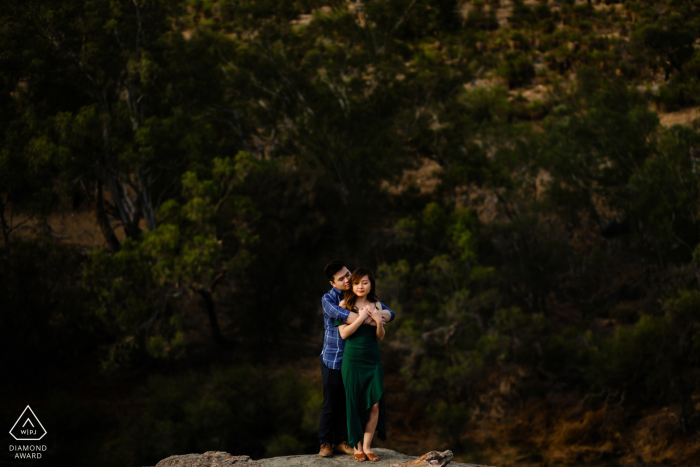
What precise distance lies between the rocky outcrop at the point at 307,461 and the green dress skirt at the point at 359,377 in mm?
218

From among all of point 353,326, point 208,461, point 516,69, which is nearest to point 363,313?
point 353,326

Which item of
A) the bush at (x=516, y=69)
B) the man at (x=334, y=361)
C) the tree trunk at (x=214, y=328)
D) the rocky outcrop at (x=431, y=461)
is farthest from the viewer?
the bush at (x=516, y=69)

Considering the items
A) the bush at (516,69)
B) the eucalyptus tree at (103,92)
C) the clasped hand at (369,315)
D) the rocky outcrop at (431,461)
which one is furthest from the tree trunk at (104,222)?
the bush at (516,69)

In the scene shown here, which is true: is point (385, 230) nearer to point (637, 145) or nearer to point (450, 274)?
point (450, 274)

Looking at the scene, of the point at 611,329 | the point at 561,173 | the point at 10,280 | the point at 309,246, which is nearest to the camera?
the point at 10,280

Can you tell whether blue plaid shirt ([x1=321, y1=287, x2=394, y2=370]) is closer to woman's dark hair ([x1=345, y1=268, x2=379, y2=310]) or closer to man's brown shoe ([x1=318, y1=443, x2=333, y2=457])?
woman's dark hair ([x1=345, y1=268, x2=379, y2=310])

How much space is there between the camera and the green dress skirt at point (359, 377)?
4406mm

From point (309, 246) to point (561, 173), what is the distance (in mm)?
8286

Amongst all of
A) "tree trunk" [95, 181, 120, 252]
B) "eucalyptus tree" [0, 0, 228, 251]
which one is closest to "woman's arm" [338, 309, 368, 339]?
"eucalyptus tree" [0, 0, 228, 251]

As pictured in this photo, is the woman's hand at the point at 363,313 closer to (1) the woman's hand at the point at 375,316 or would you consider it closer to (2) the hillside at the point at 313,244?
(1) the woman's hand at the point at 375,316

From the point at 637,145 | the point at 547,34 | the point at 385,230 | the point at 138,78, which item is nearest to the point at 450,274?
the point at 385,230

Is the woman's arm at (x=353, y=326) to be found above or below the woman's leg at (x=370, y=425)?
above

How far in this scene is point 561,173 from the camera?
18.6 meters

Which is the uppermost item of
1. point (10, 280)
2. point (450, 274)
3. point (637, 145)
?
point (637, 145)
